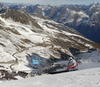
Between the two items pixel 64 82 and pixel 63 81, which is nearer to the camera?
pixel 64 82

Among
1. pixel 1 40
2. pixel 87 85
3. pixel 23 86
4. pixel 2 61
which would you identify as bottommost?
pixel 2 61

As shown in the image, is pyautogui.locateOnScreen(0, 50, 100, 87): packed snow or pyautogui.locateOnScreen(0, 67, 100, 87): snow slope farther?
pyautogui.locateOnScreen(0, 50, 100, 87): packed snow

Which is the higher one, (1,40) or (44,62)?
(1,40)

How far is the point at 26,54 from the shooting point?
77.1 meters

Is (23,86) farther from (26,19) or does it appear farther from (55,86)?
(26,19)

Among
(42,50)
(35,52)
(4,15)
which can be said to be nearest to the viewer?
(35,52)

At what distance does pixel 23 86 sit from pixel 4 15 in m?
167

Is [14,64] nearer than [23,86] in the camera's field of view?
No

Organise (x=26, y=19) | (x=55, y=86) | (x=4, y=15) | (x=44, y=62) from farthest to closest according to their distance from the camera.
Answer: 1. (x=26, y=19)
2. (x=4, y=15)
3. (x=44, y=62)
4. (x=55, y=86)

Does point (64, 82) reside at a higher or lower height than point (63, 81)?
higher

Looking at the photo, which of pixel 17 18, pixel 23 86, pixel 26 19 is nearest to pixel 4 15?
pixel 17 18

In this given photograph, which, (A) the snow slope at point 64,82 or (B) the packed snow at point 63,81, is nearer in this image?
(A) the snow slope at point 64,82

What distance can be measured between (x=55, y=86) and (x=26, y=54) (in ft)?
220

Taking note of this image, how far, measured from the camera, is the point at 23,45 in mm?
89875
